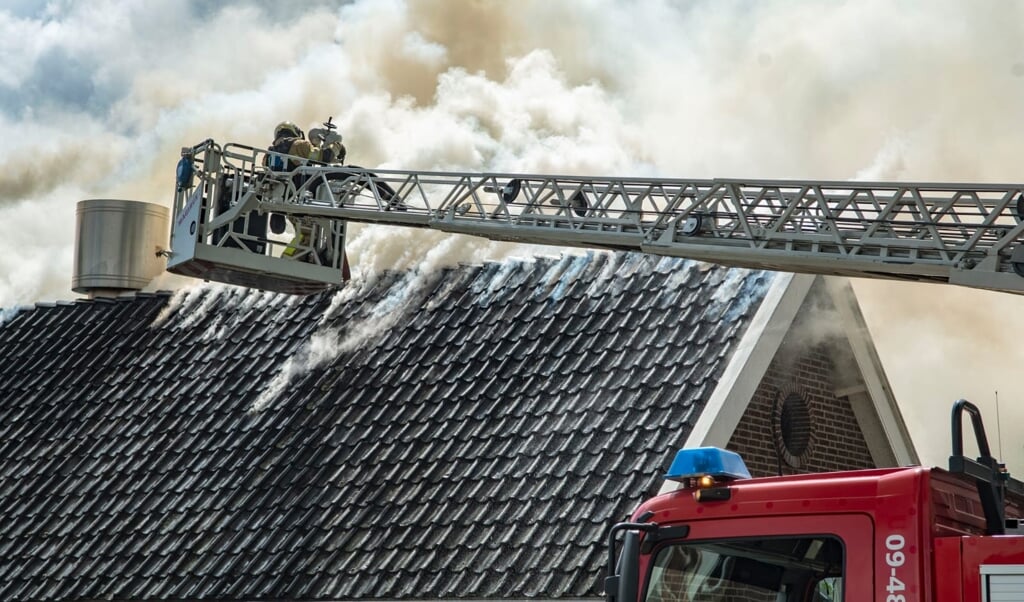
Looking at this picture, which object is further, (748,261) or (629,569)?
(748,261)

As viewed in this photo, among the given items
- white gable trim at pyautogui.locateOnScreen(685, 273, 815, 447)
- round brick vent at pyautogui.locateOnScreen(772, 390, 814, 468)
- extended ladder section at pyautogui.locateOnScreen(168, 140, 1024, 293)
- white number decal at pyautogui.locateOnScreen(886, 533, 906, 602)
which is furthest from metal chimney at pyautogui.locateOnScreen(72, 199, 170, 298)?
white number decal at pyautogui.locateOnScreen(886, 533, 906, 602)

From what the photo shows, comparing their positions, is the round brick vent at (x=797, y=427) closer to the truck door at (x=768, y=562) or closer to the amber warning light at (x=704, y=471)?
the amber warning light at (x=704, y=471)

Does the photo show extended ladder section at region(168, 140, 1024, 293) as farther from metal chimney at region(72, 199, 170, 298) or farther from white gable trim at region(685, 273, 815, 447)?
metal chimney at region(72, 199, 170, 298)

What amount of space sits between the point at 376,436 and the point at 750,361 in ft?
11.1

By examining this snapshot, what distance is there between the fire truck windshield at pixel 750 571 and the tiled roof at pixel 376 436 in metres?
4.76

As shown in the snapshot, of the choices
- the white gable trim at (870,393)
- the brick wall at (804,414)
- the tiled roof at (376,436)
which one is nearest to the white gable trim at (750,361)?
the tiled roof at (376,436)

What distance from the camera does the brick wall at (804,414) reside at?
11539mm

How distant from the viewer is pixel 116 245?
19.3m

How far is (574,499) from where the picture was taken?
10977mm

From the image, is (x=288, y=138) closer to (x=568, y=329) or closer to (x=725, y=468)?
(x=568, y=329)

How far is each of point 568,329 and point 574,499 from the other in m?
2.02

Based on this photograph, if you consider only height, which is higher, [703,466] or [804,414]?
[804,414]

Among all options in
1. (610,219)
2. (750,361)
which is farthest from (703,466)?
(750,361)

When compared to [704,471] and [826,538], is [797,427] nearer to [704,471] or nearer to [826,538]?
[704,471]
